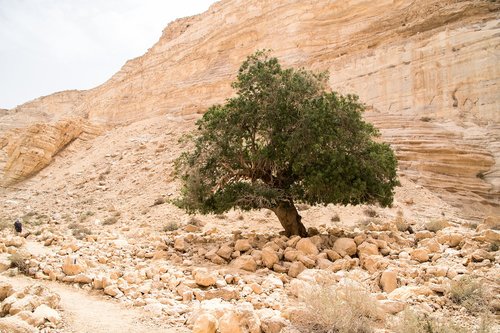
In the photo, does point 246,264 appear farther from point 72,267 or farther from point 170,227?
point 170,227

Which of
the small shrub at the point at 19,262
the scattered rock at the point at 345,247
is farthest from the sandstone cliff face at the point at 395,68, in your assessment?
the small shrub at the point at 19,262

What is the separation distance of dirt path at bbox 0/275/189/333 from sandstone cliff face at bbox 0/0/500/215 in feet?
52.0

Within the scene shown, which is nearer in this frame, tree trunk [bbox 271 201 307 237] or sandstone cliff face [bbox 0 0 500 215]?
tree trunk [bbox 271 201 307 237]

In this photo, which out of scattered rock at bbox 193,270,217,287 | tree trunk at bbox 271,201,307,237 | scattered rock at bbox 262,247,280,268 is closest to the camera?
scattered rock at bbox 193,270,217,287

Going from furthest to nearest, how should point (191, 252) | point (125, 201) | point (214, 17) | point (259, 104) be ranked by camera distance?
point (214, 17)
point (125, 201)
point (259, 104)
point (191, 252)

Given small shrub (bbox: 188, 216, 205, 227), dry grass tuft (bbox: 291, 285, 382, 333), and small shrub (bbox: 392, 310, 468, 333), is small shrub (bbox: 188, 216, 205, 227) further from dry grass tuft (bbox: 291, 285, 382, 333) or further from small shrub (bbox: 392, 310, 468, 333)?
small shrub (bbox: 392, 310, 468, 333)

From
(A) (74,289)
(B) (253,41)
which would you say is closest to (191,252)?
(A) (74,289)

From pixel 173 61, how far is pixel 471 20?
2602 centimetres

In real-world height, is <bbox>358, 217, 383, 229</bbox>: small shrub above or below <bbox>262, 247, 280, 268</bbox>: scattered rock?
below

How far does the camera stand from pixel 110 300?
6.59 meters

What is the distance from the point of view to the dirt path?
5.20m

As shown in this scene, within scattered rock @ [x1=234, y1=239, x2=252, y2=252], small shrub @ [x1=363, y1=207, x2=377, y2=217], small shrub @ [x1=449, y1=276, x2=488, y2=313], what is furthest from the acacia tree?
small shrub @ [x1=363, y1=207, x2=377, y2=217]

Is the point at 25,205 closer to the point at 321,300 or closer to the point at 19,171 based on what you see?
the point at 19,171

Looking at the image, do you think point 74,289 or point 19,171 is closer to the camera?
point 74,289
